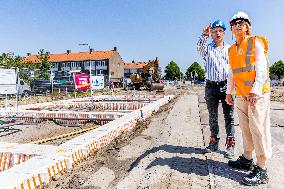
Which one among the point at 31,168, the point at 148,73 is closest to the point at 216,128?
the point at 31,168

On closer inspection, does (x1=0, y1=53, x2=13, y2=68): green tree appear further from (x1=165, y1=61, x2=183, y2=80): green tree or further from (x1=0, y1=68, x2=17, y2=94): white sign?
(x1=165, y1=61, x2=183, y2=80): green tree

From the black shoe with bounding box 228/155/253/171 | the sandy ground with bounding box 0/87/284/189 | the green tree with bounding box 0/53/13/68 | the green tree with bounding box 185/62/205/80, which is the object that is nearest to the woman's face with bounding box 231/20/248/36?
the black shoe with bounding box 228/155/253/171

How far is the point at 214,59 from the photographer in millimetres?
5309

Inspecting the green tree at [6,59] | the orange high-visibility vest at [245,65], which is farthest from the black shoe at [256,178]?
the green tree at [6,59]

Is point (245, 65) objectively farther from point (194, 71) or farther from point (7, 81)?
point (194, 71)

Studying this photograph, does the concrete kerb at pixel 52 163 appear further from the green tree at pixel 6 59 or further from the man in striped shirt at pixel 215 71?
the green tree at pixel 6 59

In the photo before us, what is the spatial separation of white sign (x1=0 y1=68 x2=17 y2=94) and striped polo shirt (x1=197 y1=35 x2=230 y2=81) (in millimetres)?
8242

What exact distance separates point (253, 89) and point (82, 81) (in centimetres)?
1440

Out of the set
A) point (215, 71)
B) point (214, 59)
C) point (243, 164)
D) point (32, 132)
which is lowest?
point (32, 132)

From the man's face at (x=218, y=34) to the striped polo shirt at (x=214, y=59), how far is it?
0.37ft

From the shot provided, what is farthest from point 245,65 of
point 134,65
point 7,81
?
point 134,65

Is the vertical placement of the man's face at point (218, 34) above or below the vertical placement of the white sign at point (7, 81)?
above

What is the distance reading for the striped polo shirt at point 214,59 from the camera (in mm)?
5215

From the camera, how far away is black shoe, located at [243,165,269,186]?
3.75 metres
